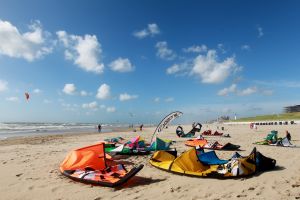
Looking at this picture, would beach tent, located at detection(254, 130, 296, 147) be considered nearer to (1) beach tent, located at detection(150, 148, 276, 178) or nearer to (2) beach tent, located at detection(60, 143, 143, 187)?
(1) beach tent, located at detection(150, 148, 276, 178)

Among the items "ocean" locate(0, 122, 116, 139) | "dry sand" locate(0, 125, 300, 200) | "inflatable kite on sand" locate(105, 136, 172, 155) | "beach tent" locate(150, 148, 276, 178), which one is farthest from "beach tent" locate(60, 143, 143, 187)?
"ocean" locate(0, 122, 116, 139)

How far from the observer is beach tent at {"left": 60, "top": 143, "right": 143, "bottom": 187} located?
27.7ft

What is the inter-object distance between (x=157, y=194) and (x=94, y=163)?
10.2 ft

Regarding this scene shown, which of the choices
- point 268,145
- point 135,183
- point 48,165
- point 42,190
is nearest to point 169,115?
point 268,145

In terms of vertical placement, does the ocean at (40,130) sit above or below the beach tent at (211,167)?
above

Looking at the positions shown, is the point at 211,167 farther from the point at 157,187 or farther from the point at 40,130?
the point at 40,130

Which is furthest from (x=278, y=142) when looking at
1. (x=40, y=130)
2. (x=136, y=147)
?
(x=40, y=130)

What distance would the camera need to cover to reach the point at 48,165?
1209 cm

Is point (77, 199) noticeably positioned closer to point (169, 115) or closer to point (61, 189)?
Result: point (61, 189)

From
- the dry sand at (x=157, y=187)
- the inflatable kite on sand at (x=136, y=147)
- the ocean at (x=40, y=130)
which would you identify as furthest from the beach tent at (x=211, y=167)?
the ocean at (x=40, y=130)

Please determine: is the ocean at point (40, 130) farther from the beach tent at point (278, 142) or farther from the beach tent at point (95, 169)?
the beach tent at point (278, 142)

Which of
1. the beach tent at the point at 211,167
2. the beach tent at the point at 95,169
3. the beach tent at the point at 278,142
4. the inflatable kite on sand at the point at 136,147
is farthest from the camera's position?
the beach tent at the point at 278,142

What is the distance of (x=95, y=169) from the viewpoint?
384 inches

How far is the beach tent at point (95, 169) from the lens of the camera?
8.45 metres
